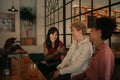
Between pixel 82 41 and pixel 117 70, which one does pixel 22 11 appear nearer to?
pixel 82 41

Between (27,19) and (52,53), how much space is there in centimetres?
386

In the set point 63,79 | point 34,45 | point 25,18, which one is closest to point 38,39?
point 34,45

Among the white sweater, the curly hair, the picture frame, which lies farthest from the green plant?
the curly hair

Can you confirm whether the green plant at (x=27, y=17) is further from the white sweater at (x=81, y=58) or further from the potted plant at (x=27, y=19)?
the white sweater at (x=81, y=58)

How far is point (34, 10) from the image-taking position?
6.70 meters

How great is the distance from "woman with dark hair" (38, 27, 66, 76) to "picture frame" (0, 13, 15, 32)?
353 cm

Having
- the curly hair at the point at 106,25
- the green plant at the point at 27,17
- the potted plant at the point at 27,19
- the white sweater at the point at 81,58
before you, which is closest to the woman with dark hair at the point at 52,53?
the white sweater at the point at 81,58

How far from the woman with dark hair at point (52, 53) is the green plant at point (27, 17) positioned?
3.50 meters

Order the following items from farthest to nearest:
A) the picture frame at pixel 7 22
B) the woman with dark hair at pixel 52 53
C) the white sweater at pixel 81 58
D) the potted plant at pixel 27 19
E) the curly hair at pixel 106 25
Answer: the potted plant at pixel 27 19 < the picture frame at pixel 7 22 < the woman with dark hair at pixel 52 53 < the white sweater at pixel 81 58 < the curly hair at pixel 106 25

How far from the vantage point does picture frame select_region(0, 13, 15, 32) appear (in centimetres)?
629

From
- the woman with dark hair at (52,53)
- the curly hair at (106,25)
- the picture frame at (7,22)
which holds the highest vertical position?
the picture frame at (7,22)

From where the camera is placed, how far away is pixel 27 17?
6.55 meters

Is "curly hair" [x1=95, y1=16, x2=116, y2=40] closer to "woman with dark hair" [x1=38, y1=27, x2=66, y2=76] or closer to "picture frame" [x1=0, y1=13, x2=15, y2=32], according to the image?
"woman with dark hair" [x1=38, y1=27, x2=66, y2=76]

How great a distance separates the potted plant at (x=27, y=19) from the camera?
6477mm
